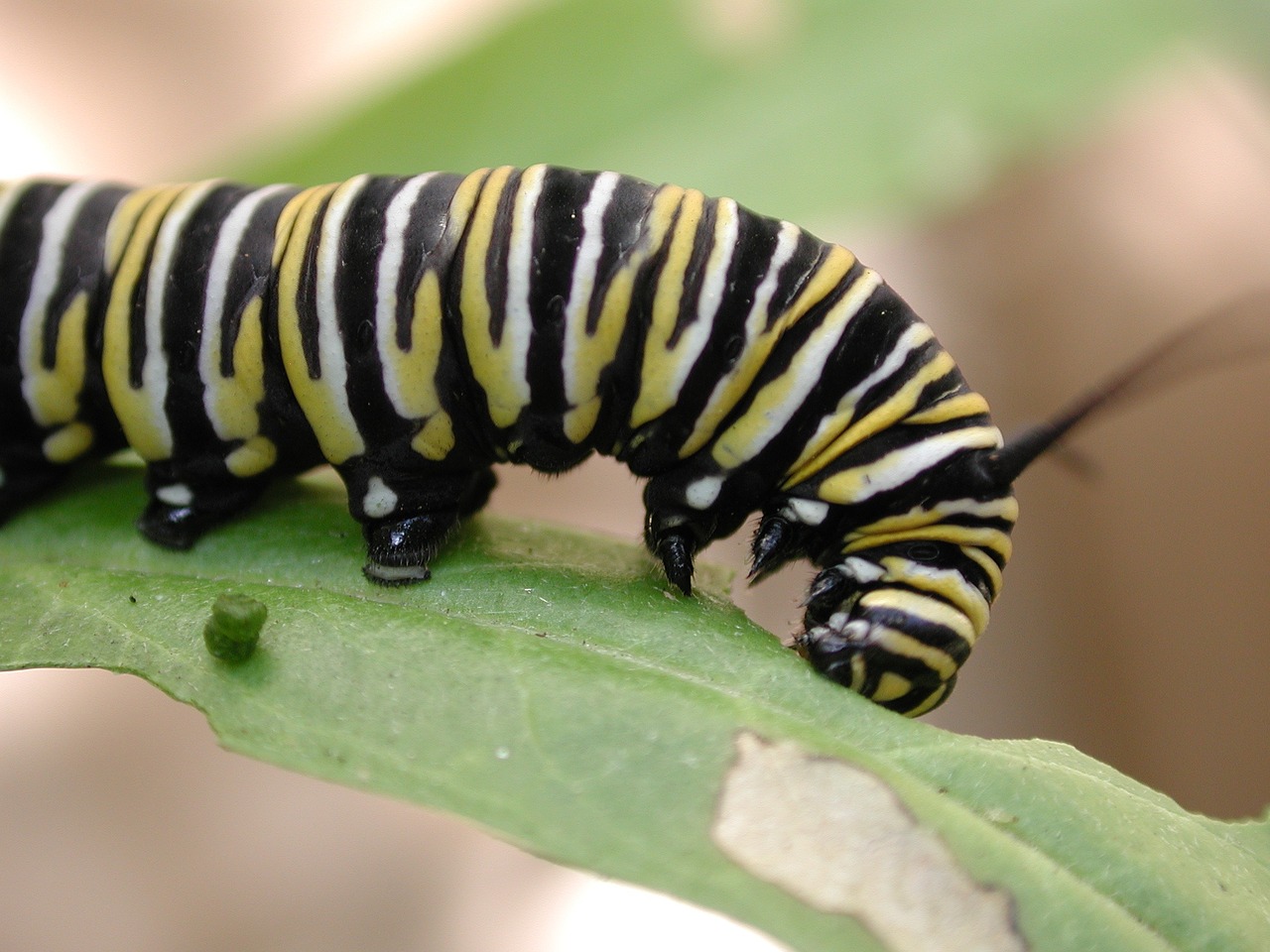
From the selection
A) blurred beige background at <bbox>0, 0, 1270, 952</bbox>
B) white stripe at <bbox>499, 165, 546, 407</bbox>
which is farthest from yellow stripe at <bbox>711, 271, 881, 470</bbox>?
blurred beige background at <bbox>0, 0, 1270, 952</bbox>

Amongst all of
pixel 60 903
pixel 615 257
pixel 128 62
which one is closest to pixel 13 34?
pixel 128 62

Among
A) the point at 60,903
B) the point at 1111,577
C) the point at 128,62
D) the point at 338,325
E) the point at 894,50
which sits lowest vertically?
the point at 60,903

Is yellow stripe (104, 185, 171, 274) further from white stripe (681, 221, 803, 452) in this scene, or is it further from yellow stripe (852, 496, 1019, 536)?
yellow stripe (852, 496, 1019, 536)

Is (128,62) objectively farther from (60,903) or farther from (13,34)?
(60,903)

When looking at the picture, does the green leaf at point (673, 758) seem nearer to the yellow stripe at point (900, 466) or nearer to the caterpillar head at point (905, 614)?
the caterpillar head at point (905, 614)

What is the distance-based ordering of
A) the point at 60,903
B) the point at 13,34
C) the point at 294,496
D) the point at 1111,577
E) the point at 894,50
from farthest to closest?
the point at 1111,577, the point at 13,34, the point at 60,903, the point at 894,50, the point at 294,496

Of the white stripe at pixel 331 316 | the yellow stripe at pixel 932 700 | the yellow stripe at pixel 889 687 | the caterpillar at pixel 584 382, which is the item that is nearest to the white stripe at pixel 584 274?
the caterpillar at pixel 584 382

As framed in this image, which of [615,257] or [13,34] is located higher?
[615,257]
